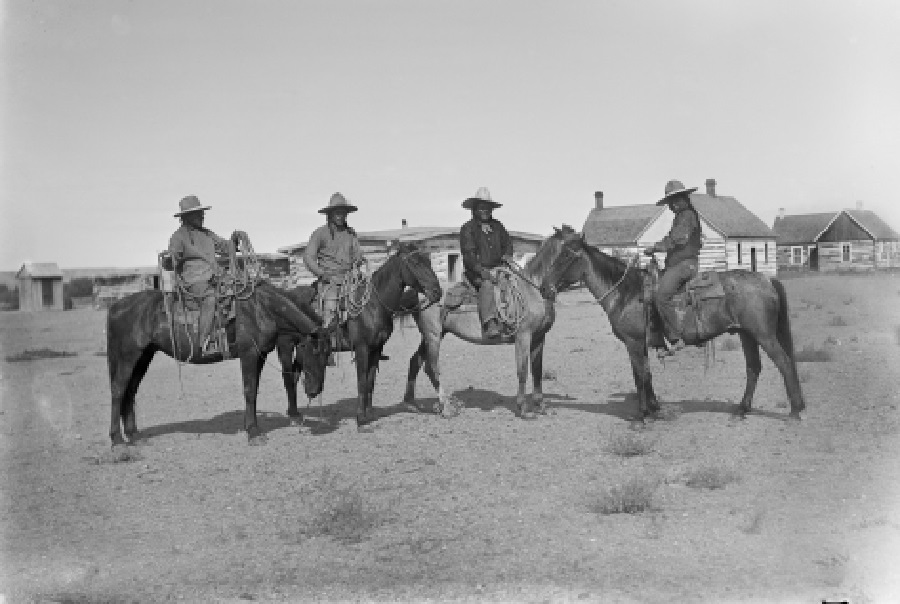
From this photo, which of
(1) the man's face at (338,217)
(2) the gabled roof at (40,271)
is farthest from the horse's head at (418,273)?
(2) the gabled roof at (40,271)

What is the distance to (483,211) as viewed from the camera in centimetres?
1125

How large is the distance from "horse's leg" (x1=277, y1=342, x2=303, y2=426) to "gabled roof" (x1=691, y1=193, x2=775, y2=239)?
38.5 metres

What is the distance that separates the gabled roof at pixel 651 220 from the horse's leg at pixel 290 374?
3552 cm

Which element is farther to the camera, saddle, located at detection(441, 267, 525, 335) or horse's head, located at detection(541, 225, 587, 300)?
saddle, located at detection(441, 267, 525, 335)

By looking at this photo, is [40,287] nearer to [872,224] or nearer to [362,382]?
[362,382]

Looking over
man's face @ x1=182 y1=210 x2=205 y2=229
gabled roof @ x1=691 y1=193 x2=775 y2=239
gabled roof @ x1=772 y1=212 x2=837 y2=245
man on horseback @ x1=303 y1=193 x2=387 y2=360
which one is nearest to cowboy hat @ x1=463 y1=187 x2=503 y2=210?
man on horseback @ x1=303 y1=193 x2=387 y2=360

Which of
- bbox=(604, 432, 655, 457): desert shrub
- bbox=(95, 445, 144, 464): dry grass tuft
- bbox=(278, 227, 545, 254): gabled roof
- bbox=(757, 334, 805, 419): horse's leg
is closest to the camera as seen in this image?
bbox=(604, 432, 655, 457): desert shrub

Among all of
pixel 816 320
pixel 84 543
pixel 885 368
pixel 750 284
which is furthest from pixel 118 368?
pixel 816 320

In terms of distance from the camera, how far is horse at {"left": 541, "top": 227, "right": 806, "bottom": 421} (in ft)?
31.9

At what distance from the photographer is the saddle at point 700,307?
992cm

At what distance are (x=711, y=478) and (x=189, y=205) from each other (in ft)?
23.8

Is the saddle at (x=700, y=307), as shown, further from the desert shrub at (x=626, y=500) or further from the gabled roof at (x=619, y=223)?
the gabled roof at (x=619, y=223)

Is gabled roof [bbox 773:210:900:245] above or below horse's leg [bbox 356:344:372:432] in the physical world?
above

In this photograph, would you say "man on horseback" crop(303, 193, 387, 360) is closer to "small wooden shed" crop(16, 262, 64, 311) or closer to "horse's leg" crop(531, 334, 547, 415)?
"horse's leg" crop(531, 334, 547, 415)
